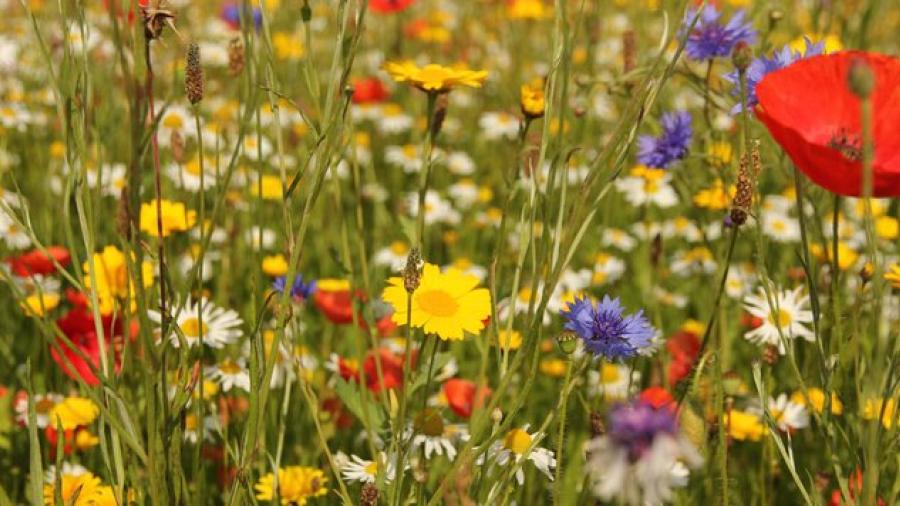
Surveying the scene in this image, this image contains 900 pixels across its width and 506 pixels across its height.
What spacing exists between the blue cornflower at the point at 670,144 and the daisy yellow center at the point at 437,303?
455 millimetres

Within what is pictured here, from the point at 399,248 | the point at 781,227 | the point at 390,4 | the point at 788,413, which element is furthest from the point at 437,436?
the point at 390,4

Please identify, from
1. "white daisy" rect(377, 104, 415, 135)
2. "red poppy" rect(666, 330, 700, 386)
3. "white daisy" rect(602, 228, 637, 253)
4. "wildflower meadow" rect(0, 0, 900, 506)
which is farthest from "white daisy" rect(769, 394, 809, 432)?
"white daisy" rect(377, 104, 415, 135)

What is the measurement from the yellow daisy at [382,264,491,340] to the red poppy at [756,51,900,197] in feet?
1.03

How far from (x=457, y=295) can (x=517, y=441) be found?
0.52ft

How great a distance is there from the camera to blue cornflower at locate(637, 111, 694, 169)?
4.13 feet

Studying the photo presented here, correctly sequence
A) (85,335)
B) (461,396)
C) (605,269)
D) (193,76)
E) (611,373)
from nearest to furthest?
1. (193,76)
2. (461,396)
3. (85,335)
4. (611,373)
5. (605,269)

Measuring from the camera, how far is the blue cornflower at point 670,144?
1.26 meters

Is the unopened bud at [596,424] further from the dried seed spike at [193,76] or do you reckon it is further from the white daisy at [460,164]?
the white daisy at [460,164]

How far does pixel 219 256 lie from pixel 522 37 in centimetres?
185

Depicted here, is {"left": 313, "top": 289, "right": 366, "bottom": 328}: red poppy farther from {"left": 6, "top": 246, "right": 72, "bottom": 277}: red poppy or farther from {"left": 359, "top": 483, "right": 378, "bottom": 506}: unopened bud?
{"left": 359, "top": 483, "right": 378, "bottom": 506}: unopened bud

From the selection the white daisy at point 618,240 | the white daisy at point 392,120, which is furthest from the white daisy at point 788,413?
the white daisy at point 392,120

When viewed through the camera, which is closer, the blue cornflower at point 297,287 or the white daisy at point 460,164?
the blue cornflower at point 297,287

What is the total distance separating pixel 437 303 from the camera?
93 cm

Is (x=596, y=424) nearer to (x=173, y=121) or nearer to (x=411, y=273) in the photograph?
(x=411, y=273)
